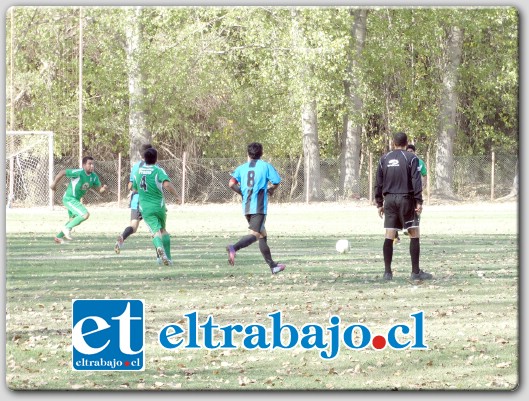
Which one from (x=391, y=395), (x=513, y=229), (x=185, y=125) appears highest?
(x=185, y=125)

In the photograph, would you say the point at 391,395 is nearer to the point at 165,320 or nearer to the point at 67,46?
the point at 165,320

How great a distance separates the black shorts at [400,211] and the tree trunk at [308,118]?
71.4 inches

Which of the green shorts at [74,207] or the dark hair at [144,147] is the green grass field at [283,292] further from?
the dark hair at [144,147]

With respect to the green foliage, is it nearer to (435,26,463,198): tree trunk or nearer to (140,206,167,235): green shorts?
(435,26,463,198): tree trunk

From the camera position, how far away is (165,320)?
9508mm

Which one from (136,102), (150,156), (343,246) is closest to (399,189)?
(150,156)

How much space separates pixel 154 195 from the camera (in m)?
14.3

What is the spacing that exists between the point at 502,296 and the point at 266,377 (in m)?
3.90

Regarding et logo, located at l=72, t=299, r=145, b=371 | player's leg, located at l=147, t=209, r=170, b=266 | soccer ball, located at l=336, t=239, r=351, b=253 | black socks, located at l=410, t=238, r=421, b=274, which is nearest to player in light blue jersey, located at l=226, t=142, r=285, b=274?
player's leg, located at l=147, t=209, r=170, b=266

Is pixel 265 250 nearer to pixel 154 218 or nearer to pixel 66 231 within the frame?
pixel 154 218

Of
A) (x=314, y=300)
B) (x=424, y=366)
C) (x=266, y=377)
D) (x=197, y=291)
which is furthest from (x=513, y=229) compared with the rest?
(x=197, y=291)

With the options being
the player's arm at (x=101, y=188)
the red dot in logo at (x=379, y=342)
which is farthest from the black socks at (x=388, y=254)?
the red dot in logo at (x=379, y=342)

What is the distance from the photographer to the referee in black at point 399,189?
1252 centimetres

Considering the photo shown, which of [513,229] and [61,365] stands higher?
[513,229]
